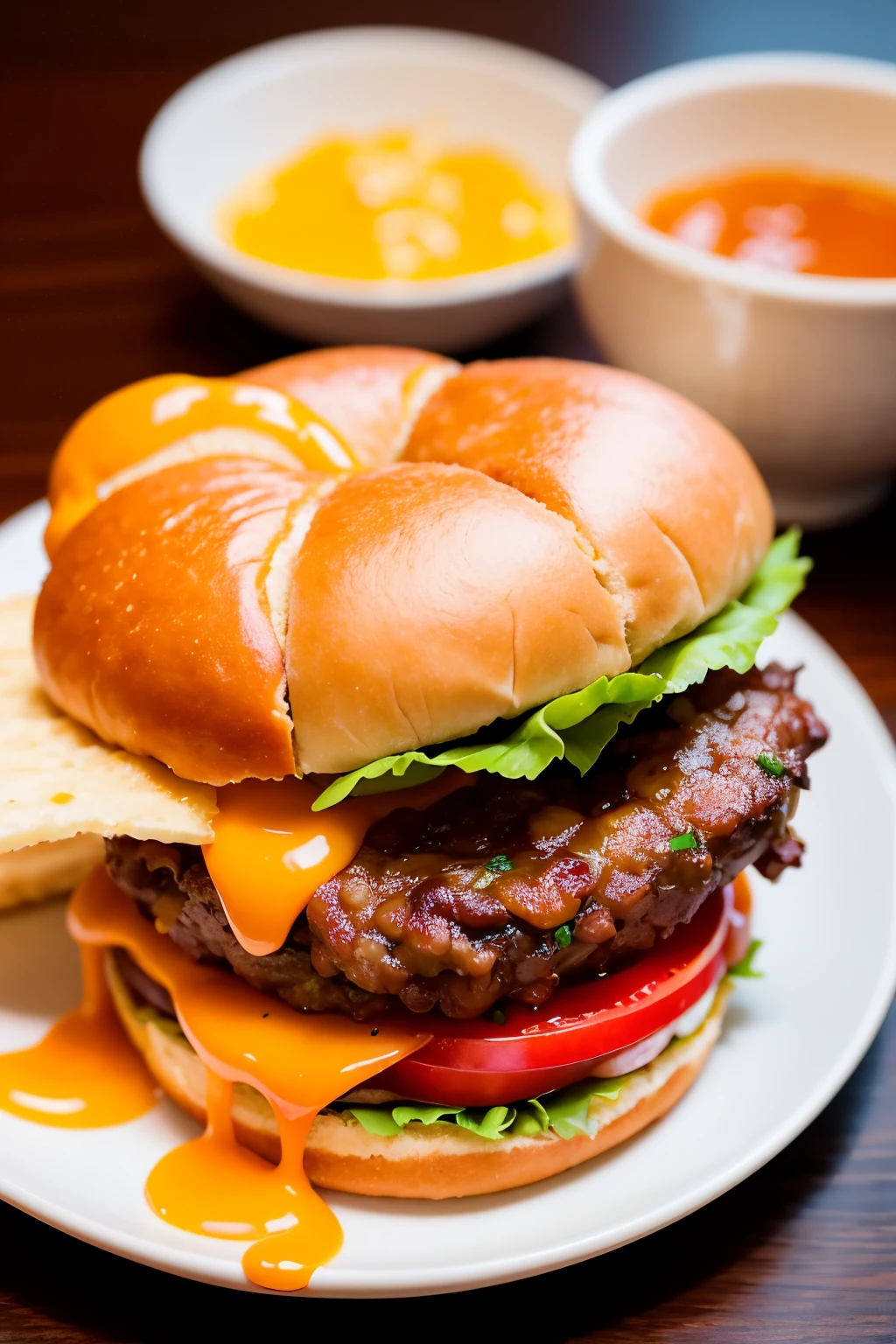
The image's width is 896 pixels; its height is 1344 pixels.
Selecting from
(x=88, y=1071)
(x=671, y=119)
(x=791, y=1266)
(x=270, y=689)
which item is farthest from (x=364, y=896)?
(x=671, y=119)

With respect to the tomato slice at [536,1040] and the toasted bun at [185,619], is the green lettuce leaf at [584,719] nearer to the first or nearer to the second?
the toasted bun at [185,619]

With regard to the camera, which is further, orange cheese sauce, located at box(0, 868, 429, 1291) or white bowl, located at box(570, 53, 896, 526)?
white bowl, located at box(570, 53, 896, 526)

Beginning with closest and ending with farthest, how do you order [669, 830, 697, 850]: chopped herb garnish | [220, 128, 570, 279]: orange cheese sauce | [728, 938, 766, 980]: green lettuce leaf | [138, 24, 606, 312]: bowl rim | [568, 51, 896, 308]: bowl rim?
[669, 830, 697, 850]: chopped herb garnish
[728, 938, 766, 980]: green lettuce leaf
[568, 51, 896, 308]: bowl rim
[138, 24, 606, 312]: bowl rim
[220, 128, 570, 279]: orange cheese sauce

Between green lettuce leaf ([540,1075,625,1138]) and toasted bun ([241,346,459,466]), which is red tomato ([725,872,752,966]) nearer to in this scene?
green lettuce leaf ([540,1075,625,1138])

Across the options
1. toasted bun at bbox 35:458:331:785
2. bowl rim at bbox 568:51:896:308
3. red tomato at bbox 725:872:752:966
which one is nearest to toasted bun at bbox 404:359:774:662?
toasted bun at bbox 35:458:331:785

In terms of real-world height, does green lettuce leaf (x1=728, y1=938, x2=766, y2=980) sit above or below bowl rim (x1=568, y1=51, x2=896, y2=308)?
below

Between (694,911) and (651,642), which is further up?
(651,642)

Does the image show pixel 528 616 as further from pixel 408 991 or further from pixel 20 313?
pixel 20 313
